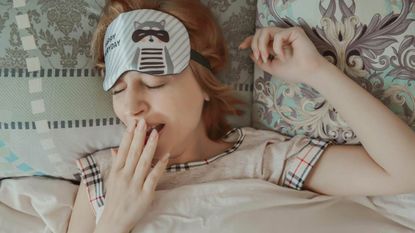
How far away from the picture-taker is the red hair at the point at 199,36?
3.31 ft

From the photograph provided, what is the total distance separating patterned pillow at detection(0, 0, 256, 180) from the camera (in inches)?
40.8

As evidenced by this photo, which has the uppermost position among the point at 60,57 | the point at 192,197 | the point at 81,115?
the point at 60,57

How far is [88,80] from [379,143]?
59cm

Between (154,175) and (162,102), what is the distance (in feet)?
0.46

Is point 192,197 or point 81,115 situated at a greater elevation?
point 81,115

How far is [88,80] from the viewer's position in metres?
1.06

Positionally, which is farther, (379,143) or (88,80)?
(88,80)

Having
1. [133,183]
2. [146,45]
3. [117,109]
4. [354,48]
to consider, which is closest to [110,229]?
[133,183]

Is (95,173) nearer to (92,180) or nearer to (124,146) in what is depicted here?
(92,180)

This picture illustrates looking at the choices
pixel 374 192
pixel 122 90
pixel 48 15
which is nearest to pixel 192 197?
pixel 122 90

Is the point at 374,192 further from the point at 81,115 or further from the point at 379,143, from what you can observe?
the point at 81,115

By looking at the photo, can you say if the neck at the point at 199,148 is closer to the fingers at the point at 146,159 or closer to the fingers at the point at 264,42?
the fingers at the point at 146,159

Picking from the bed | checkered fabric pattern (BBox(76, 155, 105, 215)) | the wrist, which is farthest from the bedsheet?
the wrist

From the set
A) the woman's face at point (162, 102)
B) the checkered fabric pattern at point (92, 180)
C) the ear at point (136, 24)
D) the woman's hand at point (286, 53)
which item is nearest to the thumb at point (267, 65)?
the woman's hand at point (286, 53)
